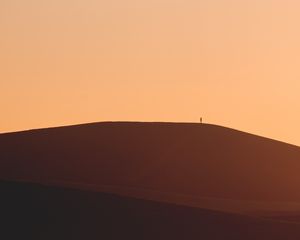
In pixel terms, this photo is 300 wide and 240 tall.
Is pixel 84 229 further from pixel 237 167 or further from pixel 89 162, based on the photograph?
pixel 237 167

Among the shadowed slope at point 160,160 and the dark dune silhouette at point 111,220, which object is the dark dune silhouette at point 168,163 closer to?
the shadowed slope at point 160,160

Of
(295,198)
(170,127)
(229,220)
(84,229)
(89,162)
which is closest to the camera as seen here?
(84,229)

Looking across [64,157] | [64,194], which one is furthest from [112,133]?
[64,194]

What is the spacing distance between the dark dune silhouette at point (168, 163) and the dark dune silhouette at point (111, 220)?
7649 mm

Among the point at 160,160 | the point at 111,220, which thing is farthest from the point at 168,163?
the point at 111,220

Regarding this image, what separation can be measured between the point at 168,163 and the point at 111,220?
26.7 meters

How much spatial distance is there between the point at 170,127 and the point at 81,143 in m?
9.78

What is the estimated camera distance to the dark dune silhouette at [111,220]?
98.3 feet

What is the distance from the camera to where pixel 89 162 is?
55750 mm

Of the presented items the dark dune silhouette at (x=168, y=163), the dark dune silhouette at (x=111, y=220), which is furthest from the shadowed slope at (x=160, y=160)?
the dark dune silhouette at (x=111, y=220)

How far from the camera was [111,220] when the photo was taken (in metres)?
31.5

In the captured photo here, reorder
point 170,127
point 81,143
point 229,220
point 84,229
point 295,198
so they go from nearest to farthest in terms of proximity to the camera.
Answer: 1. point 84,229
2. point 229,220
3. point 295,198
4. point 81,143
5. point 170,127

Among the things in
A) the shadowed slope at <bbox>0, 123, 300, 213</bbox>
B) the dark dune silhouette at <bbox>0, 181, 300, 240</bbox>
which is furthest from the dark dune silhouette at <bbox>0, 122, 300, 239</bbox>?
the dark dune silhouette at <bbox>0, 181, 300, 240</bbox>

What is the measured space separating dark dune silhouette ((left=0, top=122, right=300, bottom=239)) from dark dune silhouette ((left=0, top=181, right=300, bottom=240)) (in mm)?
7649
